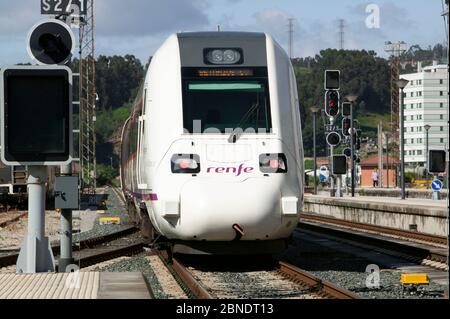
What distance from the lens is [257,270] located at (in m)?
15.8

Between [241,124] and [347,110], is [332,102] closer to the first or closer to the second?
[347,110]

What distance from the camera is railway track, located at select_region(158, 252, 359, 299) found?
12.0m

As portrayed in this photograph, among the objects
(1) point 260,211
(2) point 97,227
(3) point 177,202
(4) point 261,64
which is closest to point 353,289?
(1) point 260,211

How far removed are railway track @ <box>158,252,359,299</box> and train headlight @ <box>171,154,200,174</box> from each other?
1451mm

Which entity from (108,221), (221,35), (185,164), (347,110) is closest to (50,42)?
(185,164)

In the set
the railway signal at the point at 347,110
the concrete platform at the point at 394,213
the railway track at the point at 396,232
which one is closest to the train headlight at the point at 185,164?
the railway track at the point at 396,232

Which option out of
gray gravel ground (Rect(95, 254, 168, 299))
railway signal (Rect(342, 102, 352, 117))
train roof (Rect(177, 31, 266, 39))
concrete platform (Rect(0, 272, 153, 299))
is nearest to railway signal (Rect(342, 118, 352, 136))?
railway signal (Rect(342, 102, 352, 117))

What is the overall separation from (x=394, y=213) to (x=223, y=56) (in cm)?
1592

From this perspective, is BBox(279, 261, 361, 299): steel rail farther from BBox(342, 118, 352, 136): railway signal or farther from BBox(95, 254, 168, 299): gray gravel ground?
BBox(342, 118, 352, 136): railway signal

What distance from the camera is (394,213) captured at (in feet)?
97.8

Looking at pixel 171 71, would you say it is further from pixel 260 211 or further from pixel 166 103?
pixel 260 211

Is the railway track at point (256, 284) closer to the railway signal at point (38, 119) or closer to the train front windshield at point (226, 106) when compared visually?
the train front windshield at point (226, 106)

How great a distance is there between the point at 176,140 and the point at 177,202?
0.94 m

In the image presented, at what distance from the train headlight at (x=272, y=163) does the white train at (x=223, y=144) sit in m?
0.01
